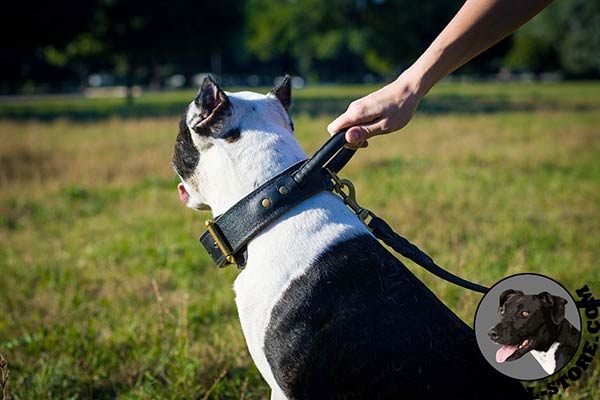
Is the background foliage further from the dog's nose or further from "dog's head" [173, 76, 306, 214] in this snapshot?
the dog's nose

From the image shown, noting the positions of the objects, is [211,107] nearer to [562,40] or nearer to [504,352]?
[504,352]

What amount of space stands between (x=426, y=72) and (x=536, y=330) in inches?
36.1

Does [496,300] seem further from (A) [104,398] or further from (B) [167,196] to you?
(B) [167,196]

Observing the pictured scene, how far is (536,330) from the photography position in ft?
5.25

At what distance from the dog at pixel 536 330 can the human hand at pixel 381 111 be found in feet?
2.26

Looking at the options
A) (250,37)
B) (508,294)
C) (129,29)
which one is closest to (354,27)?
(250,37)

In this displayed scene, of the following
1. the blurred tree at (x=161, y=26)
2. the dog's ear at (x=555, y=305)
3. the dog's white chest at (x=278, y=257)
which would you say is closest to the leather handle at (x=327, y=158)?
the dog's white chest at (x=278, y=257)

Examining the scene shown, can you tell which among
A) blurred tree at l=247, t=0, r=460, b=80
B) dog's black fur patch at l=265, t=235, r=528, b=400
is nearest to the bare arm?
dog's black fur patch at l=265, t=235, r=528, b=400

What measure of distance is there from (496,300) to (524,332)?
0.12 meters

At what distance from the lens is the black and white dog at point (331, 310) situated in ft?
5.55

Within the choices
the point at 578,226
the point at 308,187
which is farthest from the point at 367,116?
the point at 578,226

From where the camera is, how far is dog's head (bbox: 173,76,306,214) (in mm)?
1909

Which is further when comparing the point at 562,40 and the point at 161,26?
the point at 562,40

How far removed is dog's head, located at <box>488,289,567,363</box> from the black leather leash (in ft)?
0.62
